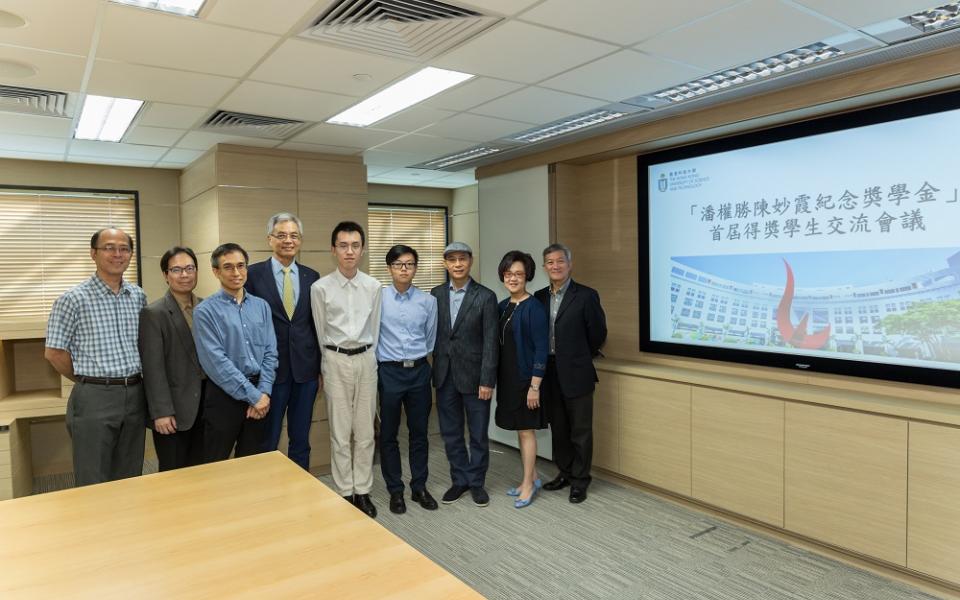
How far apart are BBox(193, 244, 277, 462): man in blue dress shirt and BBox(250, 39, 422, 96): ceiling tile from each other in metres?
1.00

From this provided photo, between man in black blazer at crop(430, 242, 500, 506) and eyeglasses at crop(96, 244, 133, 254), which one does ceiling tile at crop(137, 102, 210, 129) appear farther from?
man in black blazer at crop(430, 242, 500, 506)

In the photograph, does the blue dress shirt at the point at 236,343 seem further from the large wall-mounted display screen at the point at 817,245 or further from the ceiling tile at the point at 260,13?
the large wall-mounted display screen at the point at 817,245

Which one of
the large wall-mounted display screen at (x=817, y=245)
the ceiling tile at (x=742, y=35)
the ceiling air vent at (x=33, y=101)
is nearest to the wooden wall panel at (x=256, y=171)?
the ceiling air vent at (x=33, y=101)

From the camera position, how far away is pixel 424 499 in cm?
437

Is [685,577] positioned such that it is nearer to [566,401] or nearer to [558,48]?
[566,401]

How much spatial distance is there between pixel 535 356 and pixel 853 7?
8.76 ft

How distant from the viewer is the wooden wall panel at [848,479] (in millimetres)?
3248

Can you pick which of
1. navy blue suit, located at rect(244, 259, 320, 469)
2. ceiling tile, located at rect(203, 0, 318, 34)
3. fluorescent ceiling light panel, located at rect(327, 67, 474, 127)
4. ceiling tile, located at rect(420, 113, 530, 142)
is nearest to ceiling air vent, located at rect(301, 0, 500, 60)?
ceiling tile, located at rect(203, 0, 318, 34)

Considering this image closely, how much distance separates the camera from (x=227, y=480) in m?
2.33

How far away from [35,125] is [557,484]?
466 cm

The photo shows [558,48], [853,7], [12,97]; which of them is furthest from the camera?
[12,97]

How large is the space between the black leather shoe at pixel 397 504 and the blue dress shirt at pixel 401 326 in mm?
993

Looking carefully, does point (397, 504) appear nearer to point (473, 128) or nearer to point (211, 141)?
point (473, 128)

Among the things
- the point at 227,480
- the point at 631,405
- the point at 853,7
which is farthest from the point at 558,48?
the point at 631,405
